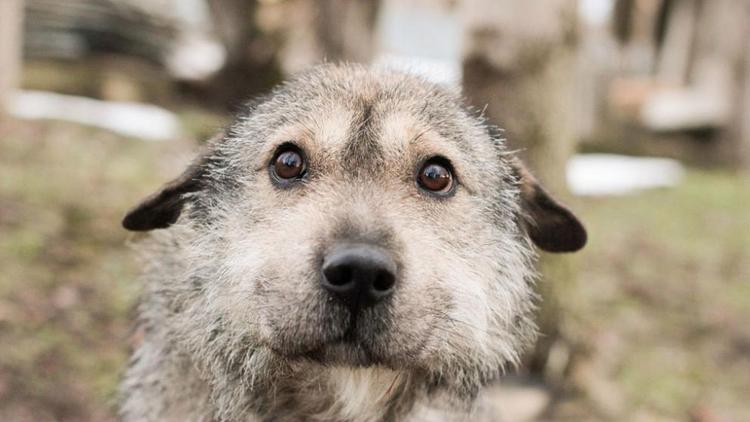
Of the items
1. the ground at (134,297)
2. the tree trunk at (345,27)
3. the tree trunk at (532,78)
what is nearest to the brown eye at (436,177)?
the ground at (134,297)

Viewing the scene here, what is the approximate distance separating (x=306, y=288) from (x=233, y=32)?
37.3ft

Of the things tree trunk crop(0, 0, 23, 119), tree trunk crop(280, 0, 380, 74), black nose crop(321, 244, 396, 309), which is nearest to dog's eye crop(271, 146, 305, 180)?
black nose crop(321, 244, 396, 309)

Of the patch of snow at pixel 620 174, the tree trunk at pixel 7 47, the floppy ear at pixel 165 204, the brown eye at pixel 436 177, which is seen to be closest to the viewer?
the brown eye at pixel 436 177

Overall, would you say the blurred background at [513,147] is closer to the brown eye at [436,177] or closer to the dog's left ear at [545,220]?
Result: the dog's left ear at [545,220]

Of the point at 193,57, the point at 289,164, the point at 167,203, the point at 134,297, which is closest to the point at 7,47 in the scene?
the point at 134,297

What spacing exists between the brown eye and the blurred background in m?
0.89

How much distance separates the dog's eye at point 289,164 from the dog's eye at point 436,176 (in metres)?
0.46

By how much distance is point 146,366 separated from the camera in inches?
146

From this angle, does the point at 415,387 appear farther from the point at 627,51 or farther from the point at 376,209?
the point at 627,51

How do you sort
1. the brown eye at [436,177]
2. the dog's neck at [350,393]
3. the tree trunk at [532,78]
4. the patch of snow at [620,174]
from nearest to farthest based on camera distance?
the dog's neck at [350,393]
the brown eye at [436,177]
the tree trunk at [532,78]
the patch of snow at [620,174]

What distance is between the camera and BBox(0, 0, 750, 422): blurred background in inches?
211

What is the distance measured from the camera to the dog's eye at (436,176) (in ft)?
10.6

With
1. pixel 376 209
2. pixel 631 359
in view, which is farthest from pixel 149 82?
pixel 376 209

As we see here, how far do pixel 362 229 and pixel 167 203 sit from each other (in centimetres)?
129
